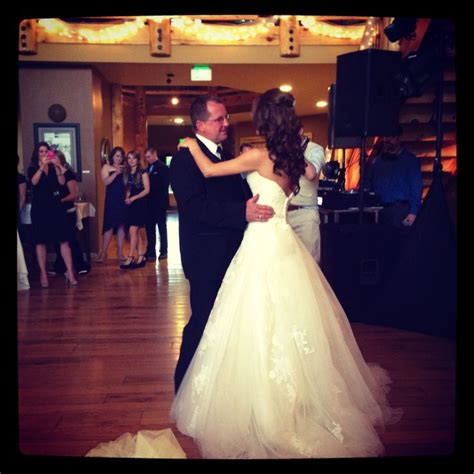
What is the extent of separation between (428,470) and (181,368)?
4.07 ft

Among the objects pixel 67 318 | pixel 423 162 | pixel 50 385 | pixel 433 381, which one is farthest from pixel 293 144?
pixel 423 162

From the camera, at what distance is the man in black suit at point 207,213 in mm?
2154

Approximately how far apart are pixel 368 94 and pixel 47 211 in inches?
126

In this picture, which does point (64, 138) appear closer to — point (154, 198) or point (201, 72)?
point (154, 198)

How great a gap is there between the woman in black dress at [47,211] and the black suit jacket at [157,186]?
175 cm

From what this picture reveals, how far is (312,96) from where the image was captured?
991 cm

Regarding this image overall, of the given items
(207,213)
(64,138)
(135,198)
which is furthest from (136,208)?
(207,213)

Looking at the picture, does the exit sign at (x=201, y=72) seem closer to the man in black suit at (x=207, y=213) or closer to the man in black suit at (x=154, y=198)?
the man in black suit at (x=154, y=198)

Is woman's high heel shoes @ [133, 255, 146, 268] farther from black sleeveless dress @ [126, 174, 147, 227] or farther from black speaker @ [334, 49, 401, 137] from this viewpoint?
black speaker @ [334, 49, 401, 137]

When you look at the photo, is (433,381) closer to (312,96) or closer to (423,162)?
(423,162)

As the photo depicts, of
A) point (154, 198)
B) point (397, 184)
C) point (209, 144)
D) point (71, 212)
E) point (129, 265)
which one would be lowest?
point (129, 265)

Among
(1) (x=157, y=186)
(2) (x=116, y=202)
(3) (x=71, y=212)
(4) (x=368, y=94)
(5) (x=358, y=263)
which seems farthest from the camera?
(1) (x=157, y=186)

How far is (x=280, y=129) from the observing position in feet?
6.91

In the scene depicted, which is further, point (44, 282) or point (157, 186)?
point (157, 186)
